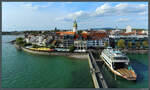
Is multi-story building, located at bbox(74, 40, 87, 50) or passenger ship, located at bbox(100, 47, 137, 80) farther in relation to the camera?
multi-story building, located at bbox(74, 40, 87, 50)

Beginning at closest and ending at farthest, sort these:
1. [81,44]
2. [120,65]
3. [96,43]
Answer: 1. [120,65]
2. [81,44]
3. [96,43]

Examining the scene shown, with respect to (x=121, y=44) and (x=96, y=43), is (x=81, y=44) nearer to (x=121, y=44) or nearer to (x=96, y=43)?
(x=96, y=43)

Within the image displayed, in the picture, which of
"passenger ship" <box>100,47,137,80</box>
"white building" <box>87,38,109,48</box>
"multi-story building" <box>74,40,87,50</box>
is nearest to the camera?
"passenger ship" <box>100,47,137,80</box>

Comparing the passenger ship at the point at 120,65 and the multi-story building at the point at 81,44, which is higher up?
the multi-story building at the point at 81,44

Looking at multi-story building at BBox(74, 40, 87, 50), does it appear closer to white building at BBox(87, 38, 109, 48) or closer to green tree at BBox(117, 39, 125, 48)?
white building at BBox(87, 38, 109, 48)

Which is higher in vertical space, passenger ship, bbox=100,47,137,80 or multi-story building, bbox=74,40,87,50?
multi-story building, bbox=74,40,87,50

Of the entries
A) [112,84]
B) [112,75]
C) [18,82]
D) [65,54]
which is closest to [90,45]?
[65,54]

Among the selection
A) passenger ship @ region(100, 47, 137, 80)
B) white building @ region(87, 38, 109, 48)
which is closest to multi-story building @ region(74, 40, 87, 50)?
white building @ region(87, 38, 109, 48)

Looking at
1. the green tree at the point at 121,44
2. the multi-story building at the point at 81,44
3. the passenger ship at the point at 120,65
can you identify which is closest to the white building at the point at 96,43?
the multi-story building at the point at 81,44

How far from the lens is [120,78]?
4.12m

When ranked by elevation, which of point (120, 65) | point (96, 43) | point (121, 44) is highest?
point (96, 43)

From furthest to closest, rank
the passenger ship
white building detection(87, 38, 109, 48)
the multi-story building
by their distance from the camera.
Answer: white building detection(87, 38, 109, 48), the multi-story building, the passenger ship

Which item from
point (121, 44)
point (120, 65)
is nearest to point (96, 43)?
point (121, 44)

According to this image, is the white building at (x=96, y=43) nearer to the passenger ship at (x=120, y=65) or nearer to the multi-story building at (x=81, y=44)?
the multi-story building at (x=81, y=44)
